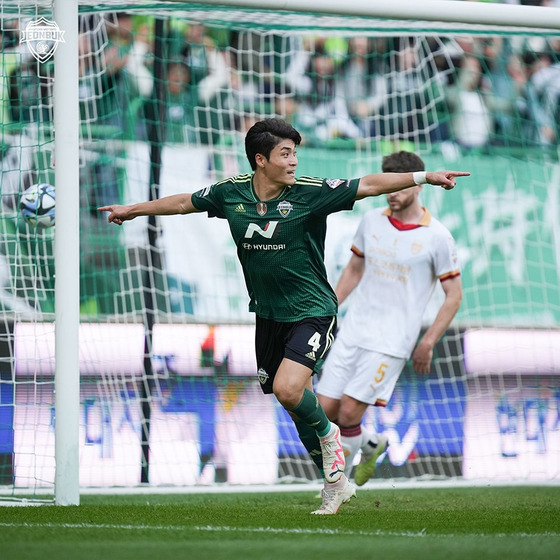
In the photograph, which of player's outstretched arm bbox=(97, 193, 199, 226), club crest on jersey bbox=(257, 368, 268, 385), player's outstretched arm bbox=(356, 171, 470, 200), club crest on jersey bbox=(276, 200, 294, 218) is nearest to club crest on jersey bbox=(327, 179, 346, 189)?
player's outstretched arm bbox=(356, 171, 470, 200)

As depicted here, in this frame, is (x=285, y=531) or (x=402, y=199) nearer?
(x=285, y=531)

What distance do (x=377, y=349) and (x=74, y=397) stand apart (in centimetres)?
196

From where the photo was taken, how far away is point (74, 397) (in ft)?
18.6

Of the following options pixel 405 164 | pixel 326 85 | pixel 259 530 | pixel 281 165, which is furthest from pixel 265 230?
pixel 326 85

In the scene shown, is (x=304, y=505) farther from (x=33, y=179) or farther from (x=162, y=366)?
(x=33, y=179)

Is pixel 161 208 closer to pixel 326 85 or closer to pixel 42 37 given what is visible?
pixel 42 37

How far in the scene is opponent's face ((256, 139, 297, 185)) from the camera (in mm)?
5168

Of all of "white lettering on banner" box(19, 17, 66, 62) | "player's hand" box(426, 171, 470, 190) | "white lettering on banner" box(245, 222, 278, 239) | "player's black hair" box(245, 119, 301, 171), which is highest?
"white lettering on banner" box(19, 17, 66, 62)

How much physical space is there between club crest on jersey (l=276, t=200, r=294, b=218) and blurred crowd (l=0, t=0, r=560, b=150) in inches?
146

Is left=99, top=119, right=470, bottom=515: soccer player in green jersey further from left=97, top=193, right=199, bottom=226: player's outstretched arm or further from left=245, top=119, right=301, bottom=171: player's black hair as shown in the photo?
Result: left=97, top=193, right=199, bottom=226: player's outstretched arm

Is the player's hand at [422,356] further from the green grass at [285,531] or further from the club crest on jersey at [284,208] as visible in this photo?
the club crest on jersey at [284,208]

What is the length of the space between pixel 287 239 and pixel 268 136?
527mm

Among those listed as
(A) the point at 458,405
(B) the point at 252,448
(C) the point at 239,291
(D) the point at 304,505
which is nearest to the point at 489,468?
(A) the point at 458,405

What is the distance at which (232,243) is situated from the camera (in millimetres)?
9383
